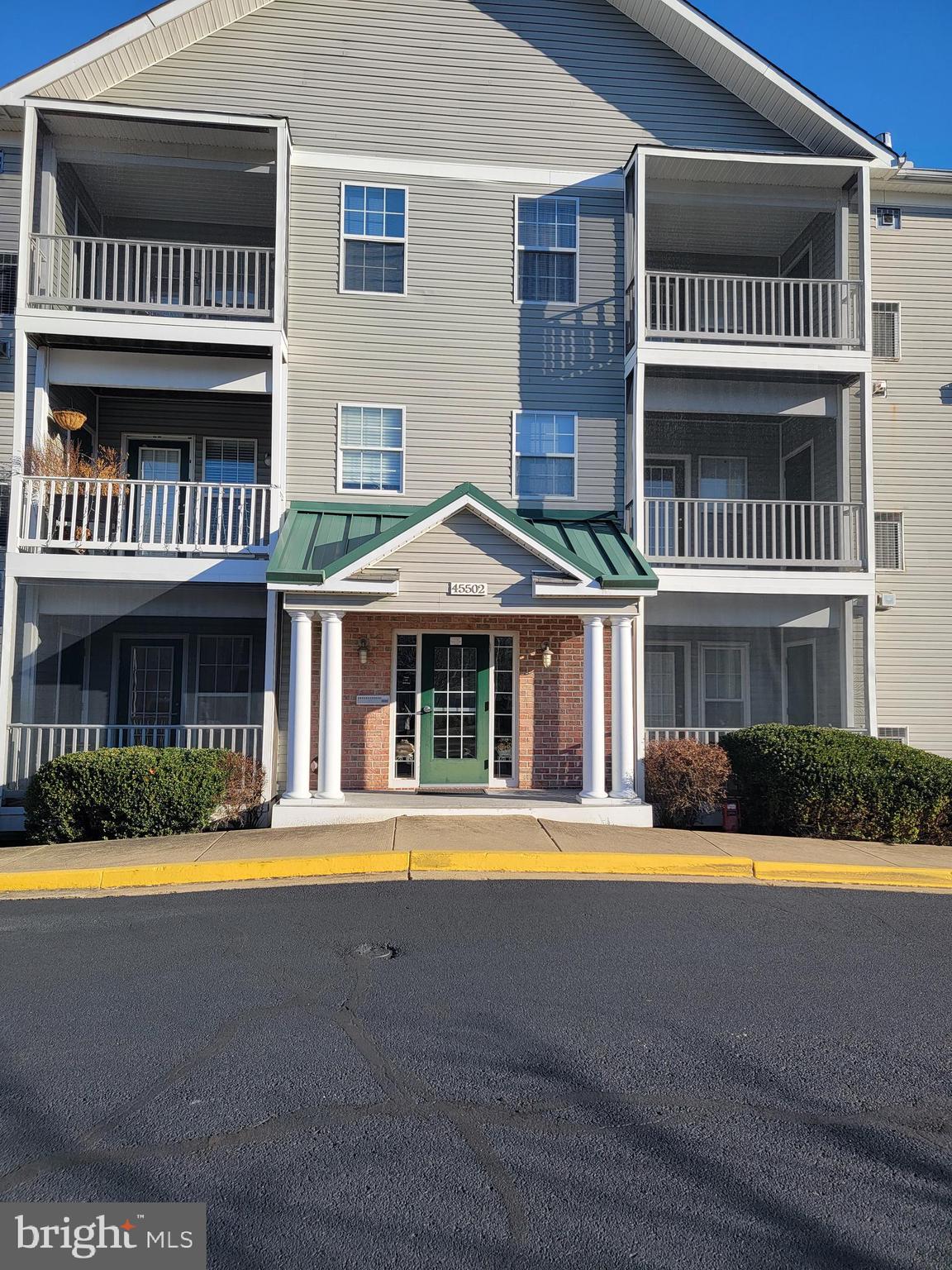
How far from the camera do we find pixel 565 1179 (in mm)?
3264

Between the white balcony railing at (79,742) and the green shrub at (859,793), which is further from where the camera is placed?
the white balcony railing at (79,742)

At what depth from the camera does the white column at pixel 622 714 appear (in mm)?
11047

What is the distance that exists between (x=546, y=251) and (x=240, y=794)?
926 cm

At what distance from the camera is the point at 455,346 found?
1317 cm

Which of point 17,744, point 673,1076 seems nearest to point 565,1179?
point 673,1076

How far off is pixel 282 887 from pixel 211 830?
10.6 ft

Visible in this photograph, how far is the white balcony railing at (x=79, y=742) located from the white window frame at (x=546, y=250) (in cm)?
762

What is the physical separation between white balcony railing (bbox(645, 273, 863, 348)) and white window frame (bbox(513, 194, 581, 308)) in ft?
3.93

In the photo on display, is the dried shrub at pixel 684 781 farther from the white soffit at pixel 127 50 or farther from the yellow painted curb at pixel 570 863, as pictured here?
the white soffit at pixel 127 50

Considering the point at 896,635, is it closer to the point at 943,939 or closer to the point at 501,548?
the point at 501,548

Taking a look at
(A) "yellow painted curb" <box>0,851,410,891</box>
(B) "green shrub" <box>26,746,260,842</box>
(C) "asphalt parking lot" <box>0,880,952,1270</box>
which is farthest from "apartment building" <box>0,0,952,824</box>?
(C) "asphalt parking lot" <box>0,880,952,1270</box>

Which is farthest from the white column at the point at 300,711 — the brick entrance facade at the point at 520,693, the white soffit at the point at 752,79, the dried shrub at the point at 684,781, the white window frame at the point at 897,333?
the white soffit at the point at 752,79

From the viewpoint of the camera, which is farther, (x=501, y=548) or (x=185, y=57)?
(x=185, y=57)

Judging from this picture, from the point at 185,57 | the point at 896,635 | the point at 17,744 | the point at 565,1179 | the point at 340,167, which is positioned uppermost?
the point at 185,57
